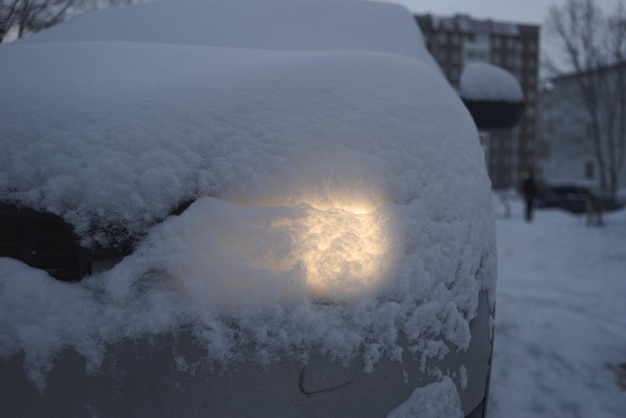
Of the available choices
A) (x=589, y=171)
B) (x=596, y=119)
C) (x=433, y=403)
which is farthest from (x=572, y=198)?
(x=589, y=171)

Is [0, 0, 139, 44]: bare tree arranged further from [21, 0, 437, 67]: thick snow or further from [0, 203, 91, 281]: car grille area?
[0, 203, 91, 281]: car grille area

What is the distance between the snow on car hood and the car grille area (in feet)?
0.16

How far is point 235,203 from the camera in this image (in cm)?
104

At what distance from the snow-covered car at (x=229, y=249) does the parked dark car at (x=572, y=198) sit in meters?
16.7

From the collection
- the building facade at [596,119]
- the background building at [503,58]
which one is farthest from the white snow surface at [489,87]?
the background building at [503,58]

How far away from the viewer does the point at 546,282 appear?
456 centimetres

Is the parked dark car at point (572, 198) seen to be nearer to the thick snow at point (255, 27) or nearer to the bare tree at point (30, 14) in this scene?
the thick snow at point (255, 27)

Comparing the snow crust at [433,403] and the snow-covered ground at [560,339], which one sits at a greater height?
the snow crust at [433,403]

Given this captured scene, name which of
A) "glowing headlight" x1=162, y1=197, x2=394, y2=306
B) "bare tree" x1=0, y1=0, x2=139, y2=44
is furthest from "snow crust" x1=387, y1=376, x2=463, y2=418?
"bare tree" x1=0, y1=0, x2=139, y2=44

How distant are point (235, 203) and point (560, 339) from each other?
2.70m

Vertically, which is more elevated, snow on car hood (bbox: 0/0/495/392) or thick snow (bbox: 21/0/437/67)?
thick snow (bbox: 21/0/437/67)

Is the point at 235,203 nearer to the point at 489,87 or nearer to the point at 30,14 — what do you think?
the point at 489,87

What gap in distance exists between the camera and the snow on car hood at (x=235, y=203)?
3.16 feet

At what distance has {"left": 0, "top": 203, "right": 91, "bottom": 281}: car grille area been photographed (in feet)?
3.38
